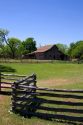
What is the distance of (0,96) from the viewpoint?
1936cm

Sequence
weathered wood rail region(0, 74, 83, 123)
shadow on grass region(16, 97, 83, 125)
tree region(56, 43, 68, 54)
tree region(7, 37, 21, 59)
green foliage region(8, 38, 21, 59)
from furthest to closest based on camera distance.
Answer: tree region(56, 43, 68, 54)
green foliage region(8, 38, 21, 59)
tree region(7, 37, 21, 59)
weathered wood rail region(0, 74, 83, 123)
shadow on grass region(16, 97, 83, 125)

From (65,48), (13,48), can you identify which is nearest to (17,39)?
(13,48)

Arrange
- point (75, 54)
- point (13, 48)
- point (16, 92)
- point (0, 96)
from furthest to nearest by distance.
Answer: point (13, 48) → point (75, 54) → point (0, 96) → point (16, 92)

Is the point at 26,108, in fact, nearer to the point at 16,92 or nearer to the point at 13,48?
the point at 16,92

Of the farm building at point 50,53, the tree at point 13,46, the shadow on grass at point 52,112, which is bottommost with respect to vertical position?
the shadow on grass at point 52,112

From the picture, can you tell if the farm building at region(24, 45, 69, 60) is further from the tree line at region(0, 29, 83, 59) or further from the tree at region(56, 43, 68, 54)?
the tree at region(56, 43, 68, 54)

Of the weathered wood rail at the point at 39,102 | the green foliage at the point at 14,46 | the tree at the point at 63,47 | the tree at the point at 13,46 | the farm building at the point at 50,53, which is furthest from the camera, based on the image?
the tree at the point at 63,47

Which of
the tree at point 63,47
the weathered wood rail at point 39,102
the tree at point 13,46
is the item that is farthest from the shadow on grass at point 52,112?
the tree at point 63,47

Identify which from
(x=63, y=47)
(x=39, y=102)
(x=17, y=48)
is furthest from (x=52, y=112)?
(x=63, y=47)

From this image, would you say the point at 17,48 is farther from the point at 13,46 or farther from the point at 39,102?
the point at 39,102

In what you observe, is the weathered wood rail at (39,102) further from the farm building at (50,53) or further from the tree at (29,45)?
the tree at (29,45)

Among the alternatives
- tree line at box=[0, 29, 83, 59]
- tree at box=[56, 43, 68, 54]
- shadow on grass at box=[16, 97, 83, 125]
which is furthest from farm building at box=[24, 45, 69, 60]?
shadow on grass at box=[16, 97, 83, 125]

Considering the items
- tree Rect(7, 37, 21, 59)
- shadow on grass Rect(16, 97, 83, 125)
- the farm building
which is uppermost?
tree Rect(7, 37, 21, 59)

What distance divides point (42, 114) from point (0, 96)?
6497 mm
